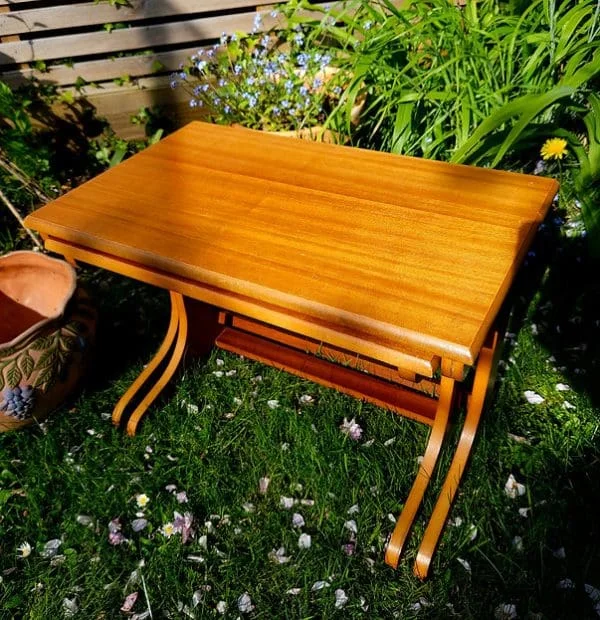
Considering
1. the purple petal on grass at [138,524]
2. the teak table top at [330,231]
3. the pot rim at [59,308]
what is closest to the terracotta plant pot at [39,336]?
the pot rim at [59,308]

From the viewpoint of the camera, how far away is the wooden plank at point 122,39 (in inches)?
125

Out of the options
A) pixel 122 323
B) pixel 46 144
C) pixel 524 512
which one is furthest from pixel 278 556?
pixel 46 144

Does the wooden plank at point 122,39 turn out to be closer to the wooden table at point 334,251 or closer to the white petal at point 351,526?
the wooden table at point 334,251

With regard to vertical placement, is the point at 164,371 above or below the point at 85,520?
above

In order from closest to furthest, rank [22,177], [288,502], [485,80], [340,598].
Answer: [340,598]
[288,502]
[485,80]
[22,177]

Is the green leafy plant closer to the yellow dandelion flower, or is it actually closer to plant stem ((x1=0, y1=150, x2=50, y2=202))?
plant stem ((x1=0, y1=150, x2=50, y2=202))

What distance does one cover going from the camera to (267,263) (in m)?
1.39

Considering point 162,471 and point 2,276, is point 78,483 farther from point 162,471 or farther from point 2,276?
point 2,276

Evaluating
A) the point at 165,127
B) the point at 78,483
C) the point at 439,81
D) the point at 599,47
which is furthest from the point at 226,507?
the point at 165,127

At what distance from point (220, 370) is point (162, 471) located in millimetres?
459

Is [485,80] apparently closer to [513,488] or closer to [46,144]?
[513,488]

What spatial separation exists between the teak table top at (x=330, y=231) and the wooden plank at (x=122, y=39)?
167 centimetres

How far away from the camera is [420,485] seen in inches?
63.6

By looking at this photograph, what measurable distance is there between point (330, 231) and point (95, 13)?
2456 mm
